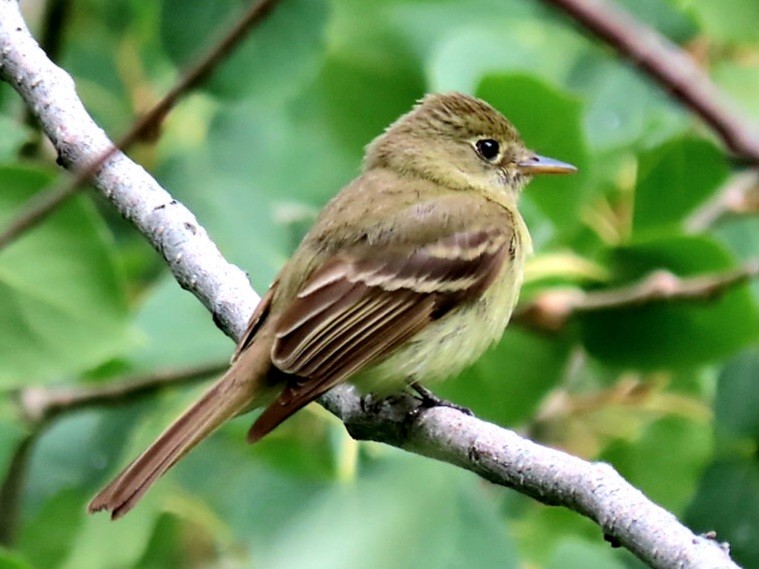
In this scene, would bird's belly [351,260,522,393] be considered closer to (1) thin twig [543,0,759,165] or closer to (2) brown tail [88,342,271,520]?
(2) brown tail [88,342,271,520]

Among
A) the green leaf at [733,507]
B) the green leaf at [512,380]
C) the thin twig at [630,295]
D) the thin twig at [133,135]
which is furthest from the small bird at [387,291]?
the green leaf at [733,507]

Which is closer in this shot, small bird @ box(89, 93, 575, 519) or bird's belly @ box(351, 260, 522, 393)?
small bird @ box(89, 93, 575, 519)

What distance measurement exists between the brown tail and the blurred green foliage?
1.61ft

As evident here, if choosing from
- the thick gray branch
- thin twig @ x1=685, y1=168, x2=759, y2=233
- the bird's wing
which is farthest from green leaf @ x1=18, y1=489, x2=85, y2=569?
thin twig @ x1=685, y1=168, x2=759, y2=233

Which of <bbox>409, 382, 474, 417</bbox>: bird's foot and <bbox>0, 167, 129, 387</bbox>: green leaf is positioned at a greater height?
<bbox>409, 382, 474, 417</bbox>: bird's foot

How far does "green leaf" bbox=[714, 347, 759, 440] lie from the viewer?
472 cm

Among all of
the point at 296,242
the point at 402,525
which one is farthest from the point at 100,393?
the point at 402,525

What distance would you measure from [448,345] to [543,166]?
0.95m

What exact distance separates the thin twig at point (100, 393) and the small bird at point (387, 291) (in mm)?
562

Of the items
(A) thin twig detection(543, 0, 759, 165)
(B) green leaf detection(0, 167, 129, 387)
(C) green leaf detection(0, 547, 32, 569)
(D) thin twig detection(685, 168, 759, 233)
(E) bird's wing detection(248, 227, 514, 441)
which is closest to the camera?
(A) thin twig detection(543, 0, 759, 165)

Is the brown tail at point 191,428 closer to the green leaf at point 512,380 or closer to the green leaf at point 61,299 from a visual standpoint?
the green leaf at point 61,299

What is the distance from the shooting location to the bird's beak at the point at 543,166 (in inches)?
190

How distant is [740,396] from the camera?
15.7 ft

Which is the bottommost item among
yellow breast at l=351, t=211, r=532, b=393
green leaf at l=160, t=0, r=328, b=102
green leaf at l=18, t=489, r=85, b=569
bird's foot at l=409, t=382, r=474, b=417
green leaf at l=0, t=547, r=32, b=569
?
green leaf at l=0, t=547, r=32, b=569
